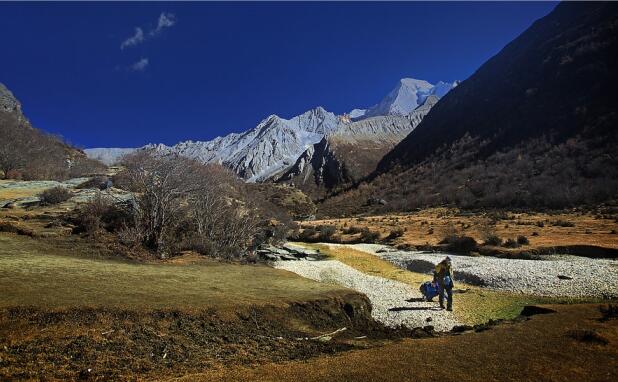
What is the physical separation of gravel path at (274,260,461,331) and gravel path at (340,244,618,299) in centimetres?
535

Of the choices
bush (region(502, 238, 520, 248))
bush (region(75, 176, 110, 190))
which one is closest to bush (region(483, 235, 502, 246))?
bush (region(502, 238, 520, 248))

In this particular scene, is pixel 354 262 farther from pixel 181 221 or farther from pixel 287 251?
pixel 181 221

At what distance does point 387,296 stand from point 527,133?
9194 cm

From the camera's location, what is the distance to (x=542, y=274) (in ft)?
75.7

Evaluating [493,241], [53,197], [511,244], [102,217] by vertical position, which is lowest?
[511,244]

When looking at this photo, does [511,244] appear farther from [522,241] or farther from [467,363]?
[467,363]

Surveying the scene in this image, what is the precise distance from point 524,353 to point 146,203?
75.8 feet

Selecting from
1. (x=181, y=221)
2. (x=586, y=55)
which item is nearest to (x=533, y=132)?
(x=586, y=55)

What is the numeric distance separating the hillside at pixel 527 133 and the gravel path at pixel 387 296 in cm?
4435

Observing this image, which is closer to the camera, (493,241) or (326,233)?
(493,241)

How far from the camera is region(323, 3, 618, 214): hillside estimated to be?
66250 millimetres

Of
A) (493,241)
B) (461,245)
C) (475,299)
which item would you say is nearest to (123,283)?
(475,299)

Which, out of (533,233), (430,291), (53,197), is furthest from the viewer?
(533,233)

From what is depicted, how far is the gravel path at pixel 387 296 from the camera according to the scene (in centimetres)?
1596
